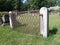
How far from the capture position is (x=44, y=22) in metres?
7.13

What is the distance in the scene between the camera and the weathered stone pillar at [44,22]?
7055 mm

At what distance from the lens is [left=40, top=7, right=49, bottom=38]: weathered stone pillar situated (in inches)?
278

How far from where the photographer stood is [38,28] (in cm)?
756

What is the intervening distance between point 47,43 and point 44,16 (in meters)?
1.19

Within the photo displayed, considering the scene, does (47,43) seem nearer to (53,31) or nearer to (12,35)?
(53,31)

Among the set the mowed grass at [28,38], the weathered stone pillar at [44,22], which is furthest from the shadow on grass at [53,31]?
the weathered stone pillar at [44,22]

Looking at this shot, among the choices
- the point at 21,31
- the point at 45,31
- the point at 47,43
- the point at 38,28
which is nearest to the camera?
the point at 47,43

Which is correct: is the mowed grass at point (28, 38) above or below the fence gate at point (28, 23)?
below

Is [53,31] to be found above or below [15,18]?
below

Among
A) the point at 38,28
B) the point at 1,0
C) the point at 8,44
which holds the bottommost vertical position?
the point at 8,44

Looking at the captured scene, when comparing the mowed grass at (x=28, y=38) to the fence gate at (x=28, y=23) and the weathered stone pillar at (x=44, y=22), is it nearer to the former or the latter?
the fence gate at (x=28, y=23)

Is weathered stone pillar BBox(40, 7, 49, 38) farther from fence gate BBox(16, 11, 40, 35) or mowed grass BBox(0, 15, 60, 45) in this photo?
fence gate BBox(16, 11, 40, 35)

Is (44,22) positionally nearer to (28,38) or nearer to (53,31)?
(53,31)

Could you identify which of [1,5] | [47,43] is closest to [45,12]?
A: [47,43]
